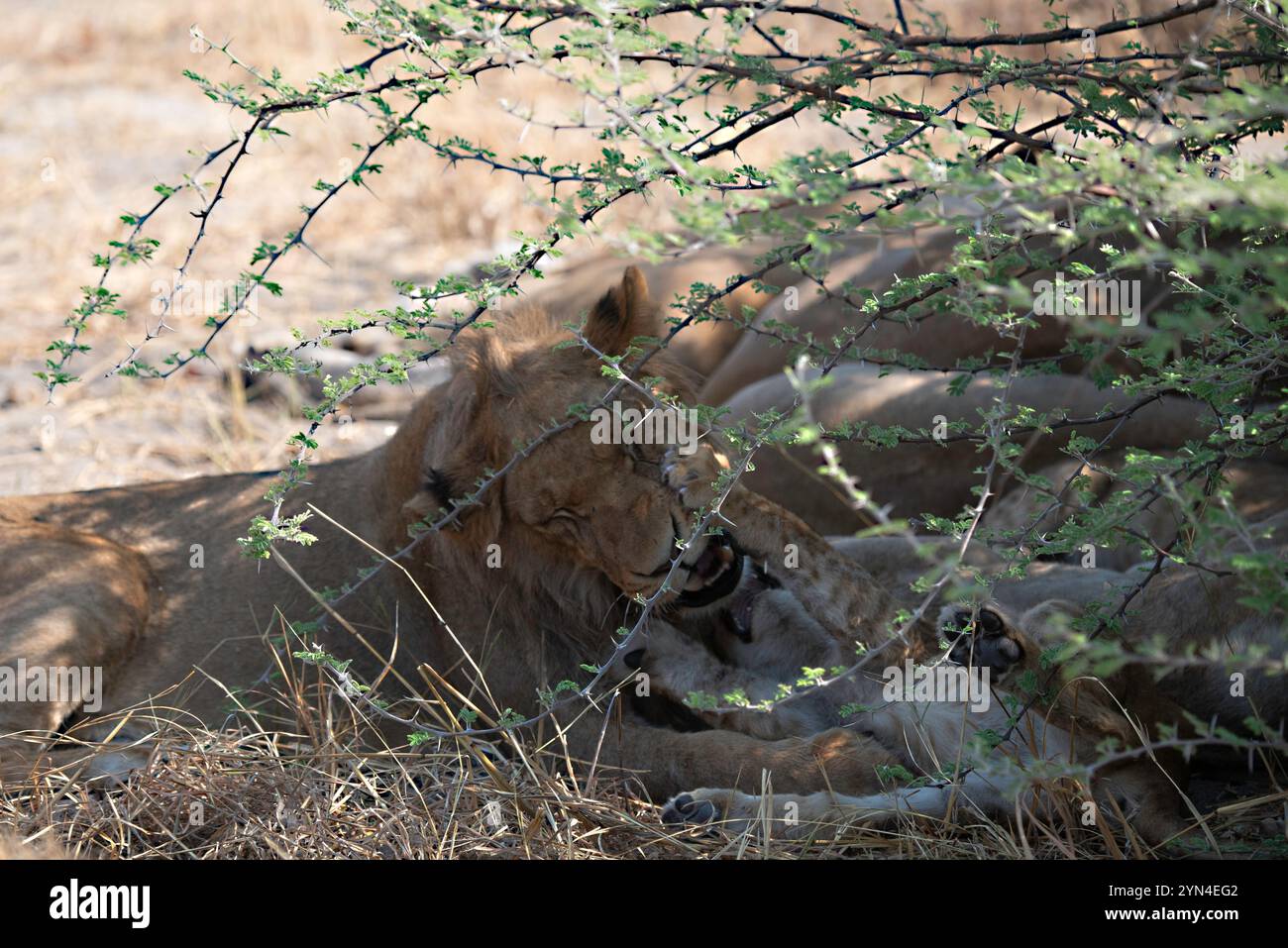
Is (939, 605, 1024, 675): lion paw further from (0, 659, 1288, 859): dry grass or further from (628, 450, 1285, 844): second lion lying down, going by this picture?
(0, 659, 1288, 859): dry grass

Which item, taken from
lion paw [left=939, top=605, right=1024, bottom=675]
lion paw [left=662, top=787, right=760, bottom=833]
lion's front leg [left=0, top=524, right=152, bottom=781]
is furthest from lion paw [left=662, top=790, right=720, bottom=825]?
lion's front leg [left=0, top=524, right=152, bottom=781]

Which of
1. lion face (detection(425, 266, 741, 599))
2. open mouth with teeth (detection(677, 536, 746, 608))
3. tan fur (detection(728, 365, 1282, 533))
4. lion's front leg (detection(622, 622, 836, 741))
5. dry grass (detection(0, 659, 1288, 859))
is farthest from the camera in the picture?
tan fur (detection(728, 365, 1282, 533))

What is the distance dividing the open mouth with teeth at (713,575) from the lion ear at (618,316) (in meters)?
0.54

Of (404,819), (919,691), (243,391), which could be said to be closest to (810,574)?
(919,691)

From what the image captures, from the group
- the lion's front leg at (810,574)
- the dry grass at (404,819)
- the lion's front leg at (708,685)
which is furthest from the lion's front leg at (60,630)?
the lion's front leg at (810,574)

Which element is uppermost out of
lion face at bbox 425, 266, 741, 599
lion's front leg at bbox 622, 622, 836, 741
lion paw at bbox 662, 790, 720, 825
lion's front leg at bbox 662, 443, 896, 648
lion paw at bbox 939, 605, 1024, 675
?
lion face at bbox 425, 266, 741, 599

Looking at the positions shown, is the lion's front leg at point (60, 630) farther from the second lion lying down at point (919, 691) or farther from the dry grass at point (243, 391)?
the second lion lying down at point (919, 691)

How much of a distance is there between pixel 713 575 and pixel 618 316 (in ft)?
2.25

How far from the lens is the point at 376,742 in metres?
3.47

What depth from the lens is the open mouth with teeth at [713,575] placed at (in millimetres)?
3312

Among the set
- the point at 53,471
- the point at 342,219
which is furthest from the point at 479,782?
the point at 342,219

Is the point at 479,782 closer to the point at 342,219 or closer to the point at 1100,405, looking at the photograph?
the point at 1100,405

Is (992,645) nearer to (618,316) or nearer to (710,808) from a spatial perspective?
(710,808)

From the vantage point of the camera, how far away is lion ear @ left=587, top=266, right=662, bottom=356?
3350mm
